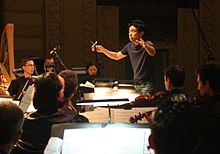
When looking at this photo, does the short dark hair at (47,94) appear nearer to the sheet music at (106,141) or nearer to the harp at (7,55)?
the sheet music at (106,141)

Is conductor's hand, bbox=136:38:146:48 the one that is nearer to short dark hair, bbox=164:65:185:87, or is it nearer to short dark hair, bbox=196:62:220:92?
short dark hair, bbox=164:65:185:87

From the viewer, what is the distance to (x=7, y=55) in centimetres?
666

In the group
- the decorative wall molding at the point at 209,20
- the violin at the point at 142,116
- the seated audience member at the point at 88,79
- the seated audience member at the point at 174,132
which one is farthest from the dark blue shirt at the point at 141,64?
the decorative wall molding at the point at 209,20

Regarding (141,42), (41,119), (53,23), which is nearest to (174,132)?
(41,119)

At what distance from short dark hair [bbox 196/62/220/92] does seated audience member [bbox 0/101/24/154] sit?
5.66ft

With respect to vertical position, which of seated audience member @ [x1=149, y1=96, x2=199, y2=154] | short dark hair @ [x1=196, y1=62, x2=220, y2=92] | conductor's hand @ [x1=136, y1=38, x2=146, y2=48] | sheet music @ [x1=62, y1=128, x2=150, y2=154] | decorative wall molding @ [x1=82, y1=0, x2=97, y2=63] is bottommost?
sheet music @ [x1=62, y1=128, x2=150, y2=154]

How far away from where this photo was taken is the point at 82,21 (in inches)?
339

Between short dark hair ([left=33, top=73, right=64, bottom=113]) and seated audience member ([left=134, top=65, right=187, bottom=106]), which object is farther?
seated audience member ([left=134, top=65, right=187, bottom=106])

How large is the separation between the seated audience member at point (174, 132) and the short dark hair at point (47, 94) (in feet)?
4.54

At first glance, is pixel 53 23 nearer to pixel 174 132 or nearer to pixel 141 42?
pixel 141 42

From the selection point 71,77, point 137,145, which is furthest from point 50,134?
point 71,77

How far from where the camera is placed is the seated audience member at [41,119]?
9.28 ft

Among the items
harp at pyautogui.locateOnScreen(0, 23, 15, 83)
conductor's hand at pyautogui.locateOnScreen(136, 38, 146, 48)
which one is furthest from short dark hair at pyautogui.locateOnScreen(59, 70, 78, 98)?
harp at pyautogui.locateOnScreen(0, 23, 15, 83)

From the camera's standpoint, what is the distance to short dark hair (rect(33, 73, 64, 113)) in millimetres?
2926
